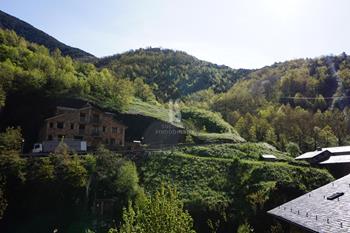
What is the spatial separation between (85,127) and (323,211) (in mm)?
59539

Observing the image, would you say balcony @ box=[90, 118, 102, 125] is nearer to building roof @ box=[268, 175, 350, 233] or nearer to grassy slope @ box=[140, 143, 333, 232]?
grassy slope @ box=[140, 143, 333, 232]

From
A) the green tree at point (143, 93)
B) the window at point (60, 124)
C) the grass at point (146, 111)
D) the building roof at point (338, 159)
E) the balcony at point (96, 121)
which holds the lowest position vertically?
the building roof at point (338, 159)

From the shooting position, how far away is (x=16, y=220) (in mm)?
42000

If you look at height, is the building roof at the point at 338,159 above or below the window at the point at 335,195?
above

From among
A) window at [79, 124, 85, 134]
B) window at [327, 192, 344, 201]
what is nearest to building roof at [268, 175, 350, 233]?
window at [327, 192, 344, 201]

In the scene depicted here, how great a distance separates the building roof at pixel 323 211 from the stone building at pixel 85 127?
53.3 m

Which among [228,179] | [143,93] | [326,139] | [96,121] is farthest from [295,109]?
[228,179]

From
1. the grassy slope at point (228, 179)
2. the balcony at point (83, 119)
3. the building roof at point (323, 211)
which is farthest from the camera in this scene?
the balcony at point (83, 119)

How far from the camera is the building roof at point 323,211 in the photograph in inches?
577

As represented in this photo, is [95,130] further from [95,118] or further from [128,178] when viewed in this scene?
[128,178]

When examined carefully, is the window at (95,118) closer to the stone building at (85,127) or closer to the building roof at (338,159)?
the stone building at (85,127)

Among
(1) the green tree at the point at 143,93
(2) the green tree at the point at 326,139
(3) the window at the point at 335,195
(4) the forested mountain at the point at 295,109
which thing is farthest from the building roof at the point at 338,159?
(1) the green tree at the point at 143,93

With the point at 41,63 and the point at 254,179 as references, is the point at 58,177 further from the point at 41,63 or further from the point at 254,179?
the point at 41,63

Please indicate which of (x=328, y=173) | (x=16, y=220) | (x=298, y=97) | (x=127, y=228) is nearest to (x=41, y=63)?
(x=16, y=220)
